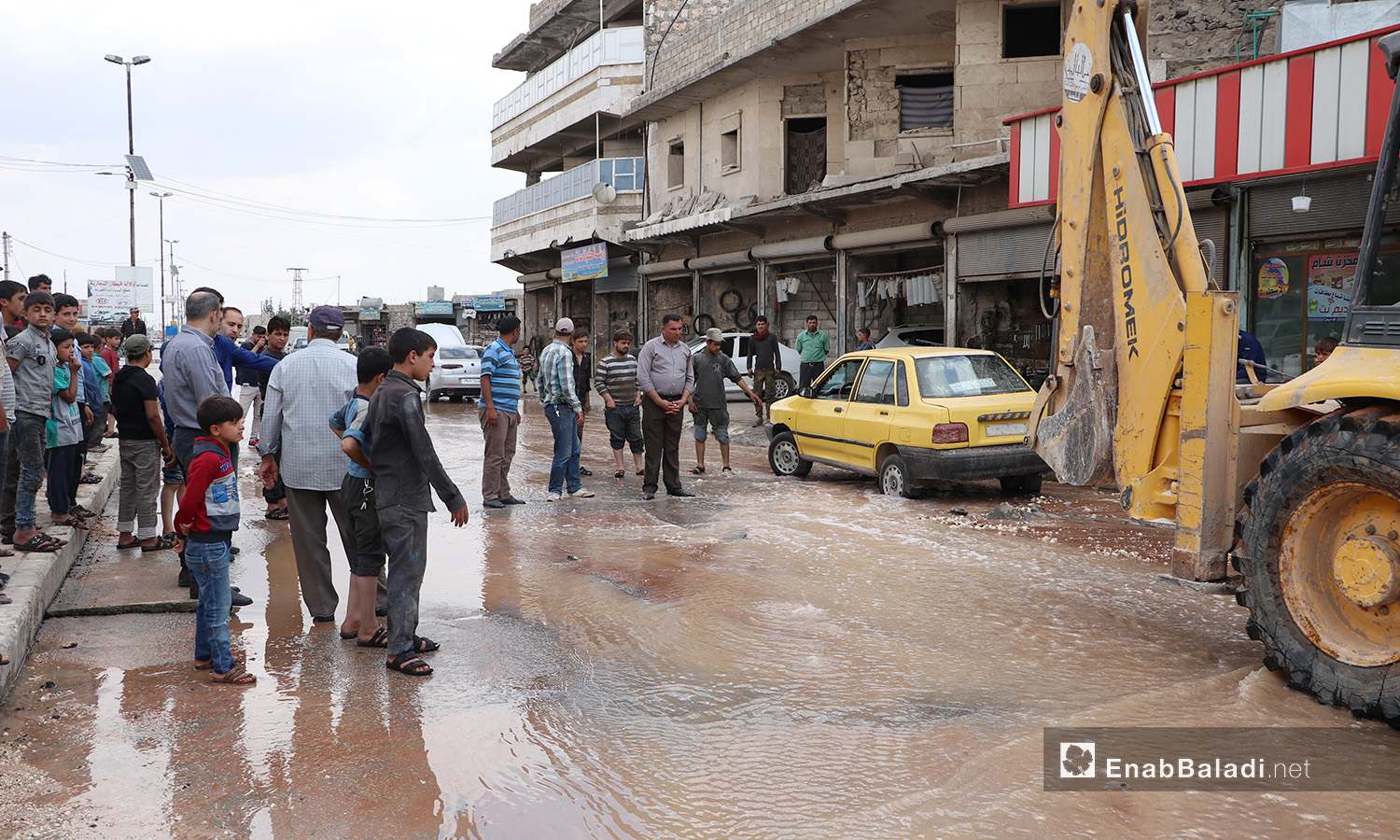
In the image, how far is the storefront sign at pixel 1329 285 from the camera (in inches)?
445

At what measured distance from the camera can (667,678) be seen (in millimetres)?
4859

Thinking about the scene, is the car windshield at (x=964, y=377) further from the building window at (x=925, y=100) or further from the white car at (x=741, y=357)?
the white car at (x=741, y=357)

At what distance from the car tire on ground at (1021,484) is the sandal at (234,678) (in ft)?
24.6

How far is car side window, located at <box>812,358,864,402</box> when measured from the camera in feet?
37.4

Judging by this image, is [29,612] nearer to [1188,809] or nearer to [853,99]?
[1188,809]

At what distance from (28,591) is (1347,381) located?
21.7 ft

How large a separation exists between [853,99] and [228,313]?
14.4 metres

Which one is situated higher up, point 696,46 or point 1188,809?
point 696,46

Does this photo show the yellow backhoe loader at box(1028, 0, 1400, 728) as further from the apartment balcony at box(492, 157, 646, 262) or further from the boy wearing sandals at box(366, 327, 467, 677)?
the apartment balcony at box(492, 157, 646, 262)

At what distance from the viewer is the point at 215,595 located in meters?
4.91

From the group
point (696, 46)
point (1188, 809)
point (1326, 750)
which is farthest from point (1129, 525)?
point (696, 46)

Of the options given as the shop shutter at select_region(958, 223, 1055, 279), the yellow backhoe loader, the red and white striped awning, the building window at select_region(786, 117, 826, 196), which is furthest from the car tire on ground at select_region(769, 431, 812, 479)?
the building window at select_region(786, 117, 826, 196)

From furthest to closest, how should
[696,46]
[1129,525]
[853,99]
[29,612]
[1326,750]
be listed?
[696,46] < [853,99] < [1129,525] < [29,612] < [1326,750]
